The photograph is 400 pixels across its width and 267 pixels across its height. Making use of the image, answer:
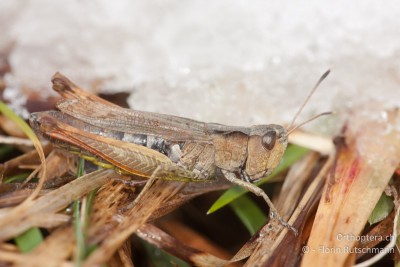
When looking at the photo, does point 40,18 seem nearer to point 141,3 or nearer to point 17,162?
point 141,3

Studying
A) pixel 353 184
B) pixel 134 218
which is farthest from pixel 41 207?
pixel 353 184

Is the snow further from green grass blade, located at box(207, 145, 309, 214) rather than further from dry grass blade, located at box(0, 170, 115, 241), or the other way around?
dry grass blade, located at box(0, 170, 115, 241)

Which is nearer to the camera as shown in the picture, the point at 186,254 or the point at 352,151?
the point at 186,254

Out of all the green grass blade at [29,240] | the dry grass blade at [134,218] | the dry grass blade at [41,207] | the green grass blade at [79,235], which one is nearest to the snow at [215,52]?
the dry grass blade at [134,218]

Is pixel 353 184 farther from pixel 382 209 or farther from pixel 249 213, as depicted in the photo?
pixel 249 213

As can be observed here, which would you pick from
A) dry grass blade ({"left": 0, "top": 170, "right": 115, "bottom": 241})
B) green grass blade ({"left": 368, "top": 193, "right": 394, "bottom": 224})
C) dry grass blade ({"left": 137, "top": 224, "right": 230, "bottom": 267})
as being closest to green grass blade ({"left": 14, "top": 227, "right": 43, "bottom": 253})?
dry grass blade ({"left": 0, "top": 170, "right": 115, "bottom": 241})

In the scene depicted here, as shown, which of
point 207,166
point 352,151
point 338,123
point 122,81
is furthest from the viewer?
point 122,81

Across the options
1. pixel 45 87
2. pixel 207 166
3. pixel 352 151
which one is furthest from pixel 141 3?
pixel 352 151
